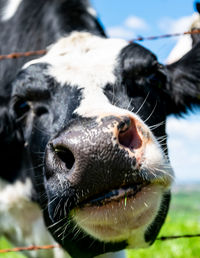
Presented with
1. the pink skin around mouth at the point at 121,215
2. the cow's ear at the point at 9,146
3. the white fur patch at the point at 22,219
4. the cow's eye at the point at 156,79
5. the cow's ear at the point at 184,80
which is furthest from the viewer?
the white fur patch at the point at 22,219

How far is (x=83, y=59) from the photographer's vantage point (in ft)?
9.55

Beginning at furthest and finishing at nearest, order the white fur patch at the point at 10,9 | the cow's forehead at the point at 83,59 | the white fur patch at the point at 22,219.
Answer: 1. the white fur patch at the point at 10,9
2. the white fur patch at the point at 22,219
3. the cow's forehead at the point at 83,59

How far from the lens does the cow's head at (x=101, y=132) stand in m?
2.02

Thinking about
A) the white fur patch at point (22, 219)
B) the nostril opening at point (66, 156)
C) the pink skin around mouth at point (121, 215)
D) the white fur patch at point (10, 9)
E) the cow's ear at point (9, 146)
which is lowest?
the white fur patch at point (22, 219)

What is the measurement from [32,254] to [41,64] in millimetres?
2174

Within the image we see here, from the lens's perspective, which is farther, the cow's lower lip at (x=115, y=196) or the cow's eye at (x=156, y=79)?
the cow's eye at (x=156, y=79)

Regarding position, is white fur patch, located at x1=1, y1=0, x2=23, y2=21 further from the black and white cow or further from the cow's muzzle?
the cow's muzzle

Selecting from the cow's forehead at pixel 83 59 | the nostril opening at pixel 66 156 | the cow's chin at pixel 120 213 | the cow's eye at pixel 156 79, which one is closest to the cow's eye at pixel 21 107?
the cow's forehead at pixel 83 59

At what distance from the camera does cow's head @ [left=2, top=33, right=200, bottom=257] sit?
2.02 metres

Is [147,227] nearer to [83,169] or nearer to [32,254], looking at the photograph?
[83,169]

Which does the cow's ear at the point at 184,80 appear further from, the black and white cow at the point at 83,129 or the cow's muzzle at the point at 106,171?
the cow's muzzle at the point at 106,171

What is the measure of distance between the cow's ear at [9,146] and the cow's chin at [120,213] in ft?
4.26

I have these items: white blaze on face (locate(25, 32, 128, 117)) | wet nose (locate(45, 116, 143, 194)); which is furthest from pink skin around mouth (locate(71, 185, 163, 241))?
white blaze on face (locate(25, 32, 128, 117))

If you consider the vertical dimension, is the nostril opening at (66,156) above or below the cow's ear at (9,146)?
above
